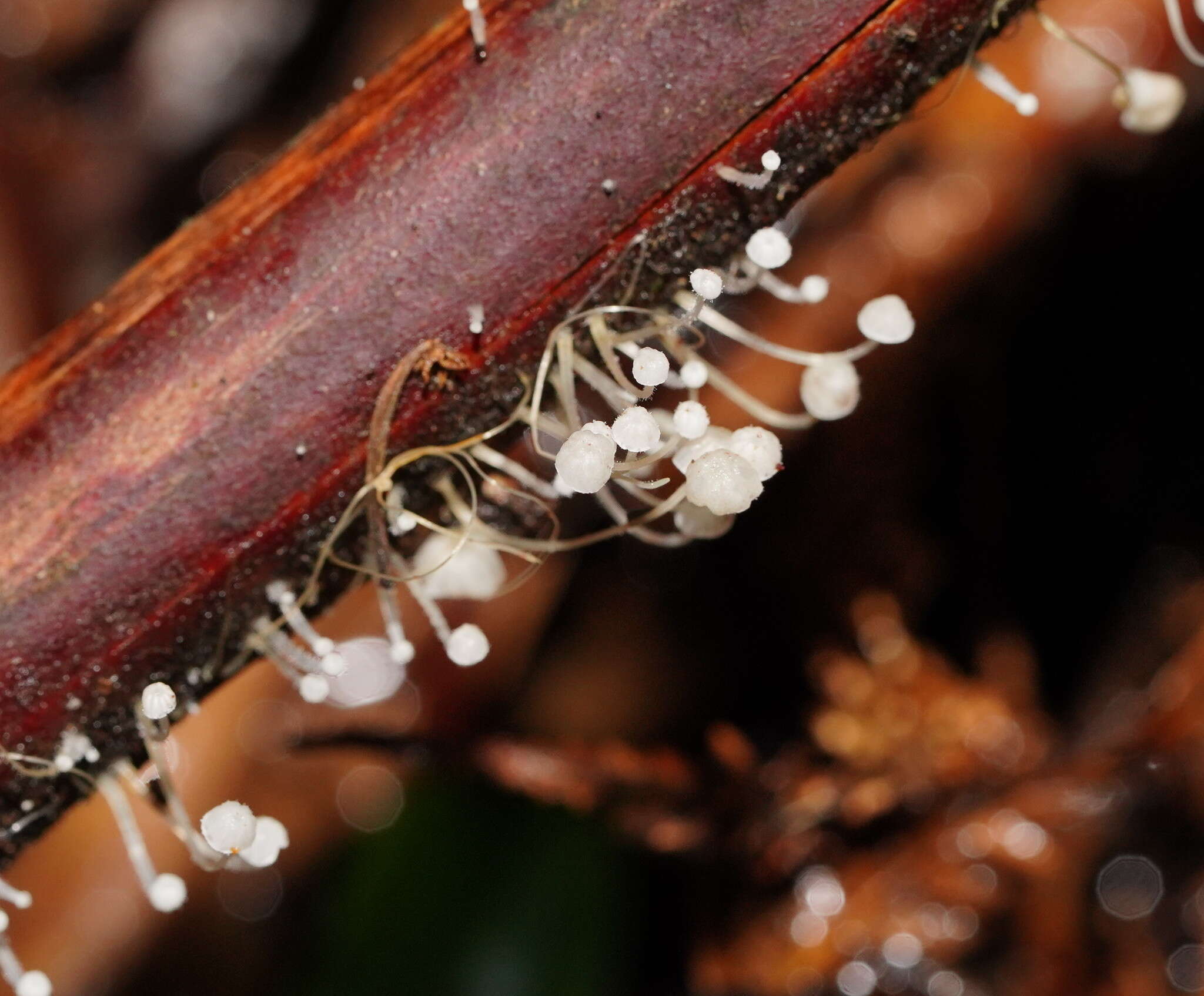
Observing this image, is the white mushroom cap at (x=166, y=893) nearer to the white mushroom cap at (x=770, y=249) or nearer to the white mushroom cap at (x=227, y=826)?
the white mushroom cap at (x=227, y=826)

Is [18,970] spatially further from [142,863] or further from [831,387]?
[831,387]

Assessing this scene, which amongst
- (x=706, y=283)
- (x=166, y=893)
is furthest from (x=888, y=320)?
(x=166, y=893)

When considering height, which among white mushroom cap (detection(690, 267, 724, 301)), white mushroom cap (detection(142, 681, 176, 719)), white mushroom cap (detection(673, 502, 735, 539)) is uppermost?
white mushroom cap (detection(142, 681, 176, 719))

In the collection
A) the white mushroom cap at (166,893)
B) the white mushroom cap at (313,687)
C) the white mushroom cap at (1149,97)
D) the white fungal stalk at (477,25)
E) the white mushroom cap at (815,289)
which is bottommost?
the white mushroom cap at (1149,97)

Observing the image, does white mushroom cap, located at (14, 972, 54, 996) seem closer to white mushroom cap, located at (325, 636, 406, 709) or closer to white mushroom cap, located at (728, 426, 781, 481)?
white mushroom cap, located at (728, 426, 781, 481)

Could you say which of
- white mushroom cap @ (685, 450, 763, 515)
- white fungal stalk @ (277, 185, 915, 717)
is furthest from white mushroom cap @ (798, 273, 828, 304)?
white mushroom cap @ (685, 450, 763, 515)

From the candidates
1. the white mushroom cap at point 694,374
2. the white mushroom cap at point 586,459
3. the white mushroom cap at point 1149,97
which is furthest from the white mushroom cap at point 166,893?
the white mushroom cap at point 1149,97

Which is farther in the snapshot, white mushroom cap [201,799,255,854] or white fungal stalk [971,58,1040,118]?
white fungal stalk [971,58,1040,118]
